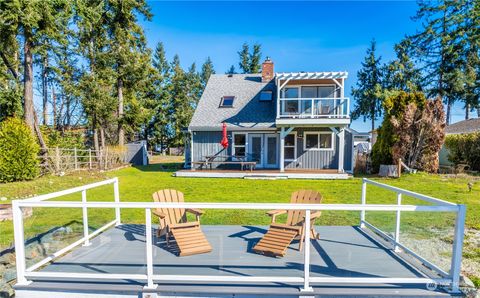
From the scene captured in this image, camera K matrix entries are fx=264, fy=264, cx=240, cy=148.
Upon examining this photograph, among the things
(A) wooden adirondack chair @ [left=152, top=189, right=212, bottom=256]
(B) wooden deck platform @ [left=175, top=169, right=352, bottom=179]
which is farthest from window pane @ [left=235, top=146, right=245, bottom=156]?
(A) wooden adirondack chair @ [left=152, top=189, right=212, bottom=256]

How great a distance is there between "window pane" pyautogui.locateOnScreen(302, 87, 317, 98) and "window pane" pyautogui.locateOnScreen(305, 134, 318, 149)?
2268 mm

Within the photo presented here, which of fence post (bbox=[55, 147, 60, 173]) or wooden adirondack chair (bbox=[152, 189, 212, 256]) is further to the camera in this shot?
fence post (bbox=[55, 147, 60, 173])

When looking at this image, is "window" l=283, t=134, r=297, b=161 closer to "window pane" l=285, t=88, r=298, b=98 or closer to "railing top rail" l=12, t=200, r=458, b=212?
"window pane" l=285, t=88, r=298, b=98

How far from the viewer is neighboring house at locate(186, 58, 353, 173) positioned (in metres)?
13.8

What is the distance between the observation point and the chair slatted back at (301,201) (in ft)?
15.0

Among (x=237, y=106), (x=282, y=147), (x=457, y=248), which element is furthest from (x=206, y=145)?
(x=457, y=248)

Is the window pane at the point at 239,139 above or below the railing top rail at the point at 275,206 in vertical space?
above

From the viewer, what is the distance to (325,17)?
15.1 m

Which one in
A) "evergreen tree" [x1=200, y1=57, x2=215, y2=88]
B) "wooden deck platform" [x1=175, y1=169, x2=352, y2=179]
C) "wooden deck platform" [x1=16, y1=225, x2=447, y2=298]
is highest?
"evergreen tree" [x1=200, y1=57, x2=215, y2=88]

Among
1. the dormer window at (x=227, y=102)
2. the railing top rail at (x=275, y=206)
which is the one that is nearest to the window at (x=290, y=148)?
the dormer window at (x=227, y=102)

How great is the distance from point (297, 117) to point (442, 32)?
22501 millimetres

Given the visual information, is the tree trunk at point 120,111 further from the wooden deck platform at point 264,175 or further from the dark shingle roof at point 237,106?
the wooden deck platform at point 264,175

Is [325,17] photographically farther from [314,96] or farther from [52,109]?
[52,109]

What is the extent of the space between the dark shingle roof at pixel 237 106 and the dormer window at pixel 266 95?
0.66 feet
